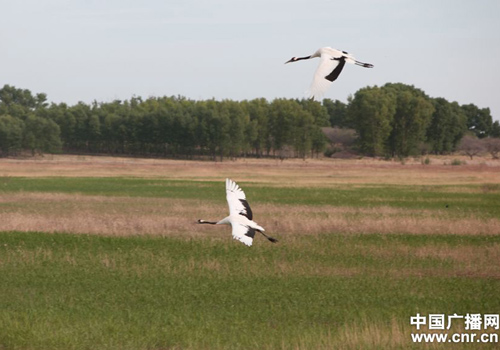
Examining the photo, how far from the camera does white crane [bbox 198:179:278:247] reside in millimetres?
13744

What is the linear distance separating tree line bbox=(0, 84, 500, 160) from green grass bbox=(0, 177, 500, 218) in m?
65.3

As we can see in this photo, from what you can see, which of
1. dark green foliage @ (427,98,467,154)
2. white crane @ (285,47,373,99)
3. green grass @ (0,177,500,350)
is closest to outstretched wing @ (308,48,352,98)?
white crane @ (285,47,373,99)

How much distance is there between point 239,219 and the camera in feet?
49.3

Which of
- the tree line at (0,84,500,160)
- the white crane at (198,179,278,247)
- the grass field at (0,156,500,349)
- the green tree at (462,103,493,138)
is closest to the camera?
the white crane at (198,179,278,247)

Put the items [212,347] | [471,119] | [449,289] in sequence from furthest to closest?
[471,119] → [449,289] → [212,347]

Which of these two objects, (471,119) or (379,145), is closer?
(379,145)

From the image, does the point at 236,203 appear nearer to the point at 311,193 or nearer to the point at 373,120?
the point at 311,193

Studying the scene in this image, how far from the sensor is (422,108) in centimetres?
13500

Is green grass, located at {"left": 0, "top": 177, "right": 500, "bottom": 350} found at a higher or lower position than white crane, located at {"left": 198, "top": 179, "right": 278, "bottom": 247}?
lower

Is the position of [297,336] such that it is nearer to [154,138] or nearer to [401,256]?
[401,256]

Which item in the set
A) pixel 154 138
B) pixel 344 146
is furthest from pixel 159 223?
pixel 344 146

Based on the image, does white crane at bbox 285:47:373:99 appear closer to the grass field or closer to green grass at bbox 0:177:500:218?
the grass field

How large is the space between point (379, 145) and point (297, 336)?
11580 centimetres

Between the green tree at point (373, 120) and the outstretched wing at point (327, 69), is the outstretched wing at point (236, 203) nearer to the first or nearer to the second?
the outstretched wing at point (327, 69)
